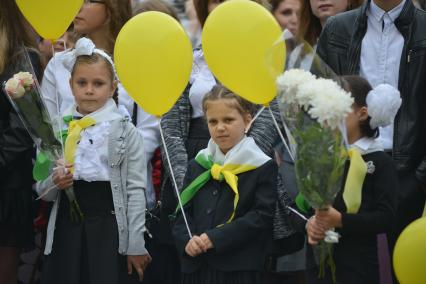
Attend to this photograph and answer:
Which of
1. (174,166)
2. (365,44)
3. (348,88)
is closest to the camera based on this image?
(348,88)

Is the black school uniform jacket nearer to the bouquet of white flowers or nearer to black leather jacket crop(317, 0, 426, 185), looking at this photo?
black leather jacket crop(317, 0, 426, 185)

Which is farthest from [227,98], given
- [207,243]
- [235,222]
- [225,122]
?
[207,243]

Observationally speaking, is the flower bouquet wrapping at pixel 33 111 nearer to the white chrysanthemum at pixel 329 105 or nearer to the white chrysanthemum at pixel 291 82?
the white chrysanthemum at pixel 291 82

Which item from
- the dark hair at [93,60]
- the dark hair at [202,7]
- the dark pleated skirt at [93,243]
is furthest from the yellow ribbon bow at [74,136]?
the dark hair at [202,7]

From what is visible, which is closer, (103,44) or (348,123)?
(348,123)

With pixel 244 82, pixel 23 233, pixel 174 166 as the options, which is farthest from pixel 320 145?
pixel 23 233

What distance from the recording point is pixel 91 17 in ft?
Answer: 22.0

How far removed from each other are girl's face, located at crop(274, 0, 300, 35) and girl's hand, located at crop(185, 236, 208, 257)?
2.21 metres

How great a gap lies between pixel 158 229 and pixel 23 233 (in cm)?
81

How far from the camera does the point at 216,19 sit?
17.6 feet

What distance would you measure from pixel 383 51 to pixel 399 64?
109 millimetres

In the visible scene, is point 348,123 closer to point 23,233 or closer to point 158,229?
point 158,229

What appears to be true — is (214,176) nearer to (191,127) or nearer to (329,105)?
(191,127)

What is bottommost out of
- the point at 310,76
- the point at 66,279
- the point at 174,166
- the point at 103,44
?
the point at 66,279
